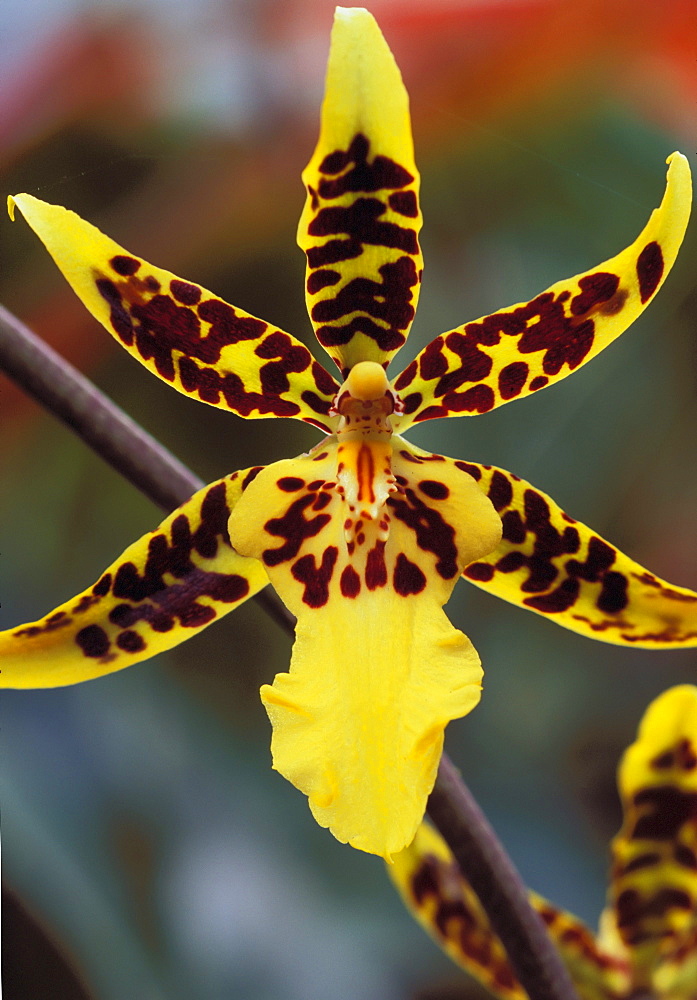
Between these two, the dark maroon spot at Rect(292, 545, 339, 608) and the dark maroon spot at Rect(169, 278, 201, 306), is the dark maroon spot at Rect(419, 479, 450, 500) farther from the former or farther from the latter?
the dark maroon spot at Rect(169, 278, 201, 306)

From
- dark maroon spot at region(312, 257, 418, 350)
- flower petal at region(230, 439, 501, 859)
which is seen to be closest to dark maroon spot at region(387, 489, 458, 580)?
flower petal at region(230, 439, 501, 859)

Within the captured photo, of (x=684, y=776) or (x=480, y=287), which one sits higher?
(x=480, y=287)

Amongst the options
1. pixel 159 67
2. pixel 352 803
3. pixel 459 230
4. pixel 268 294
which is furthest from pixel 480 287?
pixel 352 803

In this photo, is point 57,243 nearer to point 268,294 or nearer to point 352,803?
point 352,803

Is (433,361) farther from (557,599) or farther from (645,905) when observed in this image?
(645,905)

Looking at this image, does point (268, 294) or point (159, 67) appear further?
point (268, 294)

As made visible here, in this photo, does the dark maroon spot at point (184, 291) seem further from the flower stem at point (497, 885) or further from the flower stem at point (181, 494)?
the flower stem at point (497, 885)
